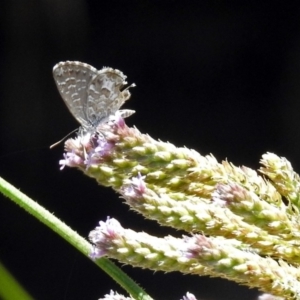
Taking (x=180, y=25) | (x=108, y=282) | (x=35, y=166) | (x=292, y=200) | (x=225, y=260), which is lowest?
(x=225, y=260)

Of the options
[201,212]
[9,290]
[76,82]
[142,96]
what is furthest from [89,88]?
[142,96]

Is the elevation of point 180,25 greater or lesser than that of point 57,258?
greater

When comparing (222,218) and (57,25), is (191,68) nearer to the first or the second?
(57,25)

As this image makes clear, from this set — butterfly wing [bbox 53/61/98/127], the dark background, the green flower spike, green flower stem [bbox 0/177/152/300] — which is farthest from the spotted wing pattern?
the dark background

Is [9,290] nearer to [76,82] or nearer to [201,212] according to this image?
[76,82]

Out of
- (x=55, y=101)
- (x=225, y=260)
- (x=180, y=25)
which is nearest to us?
(x=225, y=260)

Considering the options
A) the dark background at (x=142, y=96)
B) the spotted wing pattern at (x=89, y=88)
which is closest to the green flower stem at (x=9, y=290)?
the spotted wing pattern at (x=89, y=88)

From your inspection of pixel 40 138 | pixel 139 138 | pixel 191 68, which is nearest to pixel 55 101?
pixel 40 138
